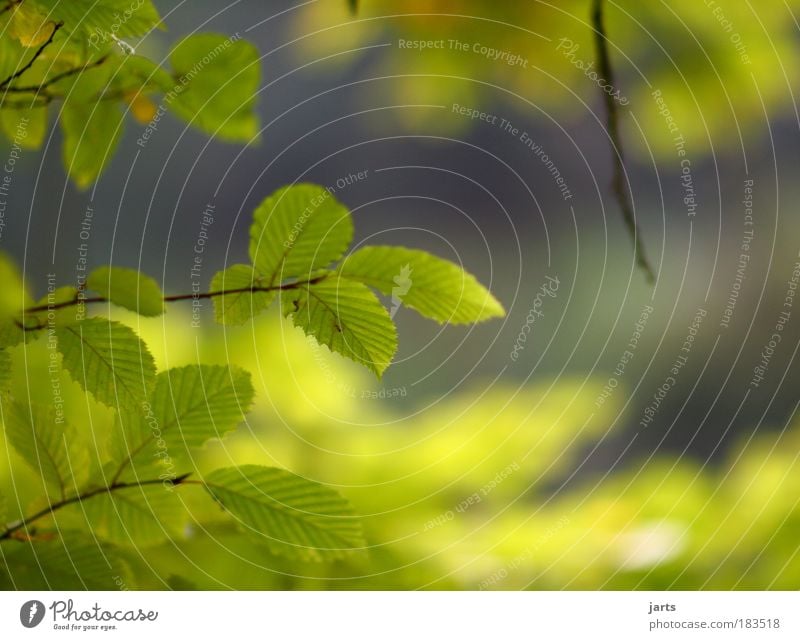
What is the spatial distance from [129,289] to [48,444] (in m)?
0.08

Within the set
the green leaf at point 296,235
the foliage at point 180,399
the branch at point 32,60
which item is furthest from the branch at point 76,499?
the branch at point 32,60

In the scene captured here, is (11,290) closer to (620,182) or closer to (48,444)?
(48,444)

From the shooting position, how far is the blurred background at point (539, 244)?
14.6 inches

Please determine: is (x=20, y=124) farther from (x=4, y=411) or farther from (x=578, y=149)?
(x=578, y=149)

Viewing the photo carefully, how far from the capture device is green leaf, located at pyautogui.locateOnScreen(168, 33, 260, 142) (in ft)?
1.18

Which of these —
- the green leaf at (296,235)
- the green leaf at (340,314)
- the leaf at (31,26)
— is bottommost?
the green leaf at (340,314)

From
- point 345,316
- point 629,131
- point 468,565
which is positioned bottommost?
point 468,565

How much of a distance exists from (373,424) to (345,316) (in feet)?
0.23

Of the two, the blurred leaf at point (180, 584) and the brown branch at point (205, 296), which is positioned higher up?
the brown branch at point (205, 296)

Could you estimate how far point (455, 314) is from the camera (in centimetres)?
37

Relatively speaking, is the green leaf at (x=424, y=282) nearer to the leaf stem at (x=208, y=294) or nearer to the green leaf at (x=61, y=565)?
the leaf stem at (x=208, y=294)

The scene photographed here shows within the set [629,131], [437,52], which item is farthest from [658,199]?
[437,52]

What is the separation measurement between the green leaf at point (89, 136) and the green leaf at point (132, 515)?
166 mm

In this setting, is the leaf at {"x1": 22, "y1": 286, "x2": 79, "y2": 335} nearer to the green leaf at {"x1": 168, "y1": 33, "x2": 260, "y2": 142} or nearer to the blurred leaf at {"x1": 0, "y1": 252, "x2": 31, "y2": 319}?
the blurred leaf at {"x1": 0, "y1": 252, "x2": 31, "y2": 319}
